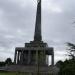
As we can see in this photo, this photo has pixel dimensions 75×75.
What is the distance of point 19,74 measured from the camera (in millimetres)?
40000

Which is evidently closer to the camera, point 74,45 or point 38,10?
point 74,45

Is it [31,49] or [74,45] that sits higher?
[31,49]

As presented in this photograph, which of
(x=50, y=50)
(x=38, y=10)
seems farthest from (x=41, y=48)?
(x=38, y=10)

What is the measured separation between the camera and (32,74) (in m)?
40.6

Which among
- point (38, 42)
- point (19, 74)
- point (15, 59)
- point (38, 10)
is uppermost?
point (38, 10)

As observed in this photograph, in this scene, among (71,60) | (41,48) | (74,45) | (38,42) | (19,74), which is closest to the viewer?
(74,45)

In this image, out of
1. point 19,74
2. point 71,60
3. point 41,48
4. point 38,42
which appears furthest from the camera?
→ point 38,42

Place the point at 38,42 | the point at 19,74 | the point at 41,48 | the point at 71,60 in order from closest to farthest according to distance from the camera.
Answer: the point at 71,60 → the point at 19,74 → the point at 41,48 → the point at 38,42

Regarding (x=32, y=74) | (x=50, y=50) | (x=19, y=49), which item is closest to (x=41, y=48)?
(x=50, y=50)

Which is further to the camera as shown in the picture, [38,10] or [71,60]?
[38,10]

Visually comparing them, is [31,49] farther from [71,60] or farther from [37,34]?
[71,60]

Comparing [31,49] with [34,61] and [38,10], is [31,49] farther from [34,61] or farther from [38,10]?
[38,10]

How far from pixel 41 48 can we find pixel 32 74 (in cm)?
2017

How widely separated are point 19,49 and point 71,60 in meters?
55.4
